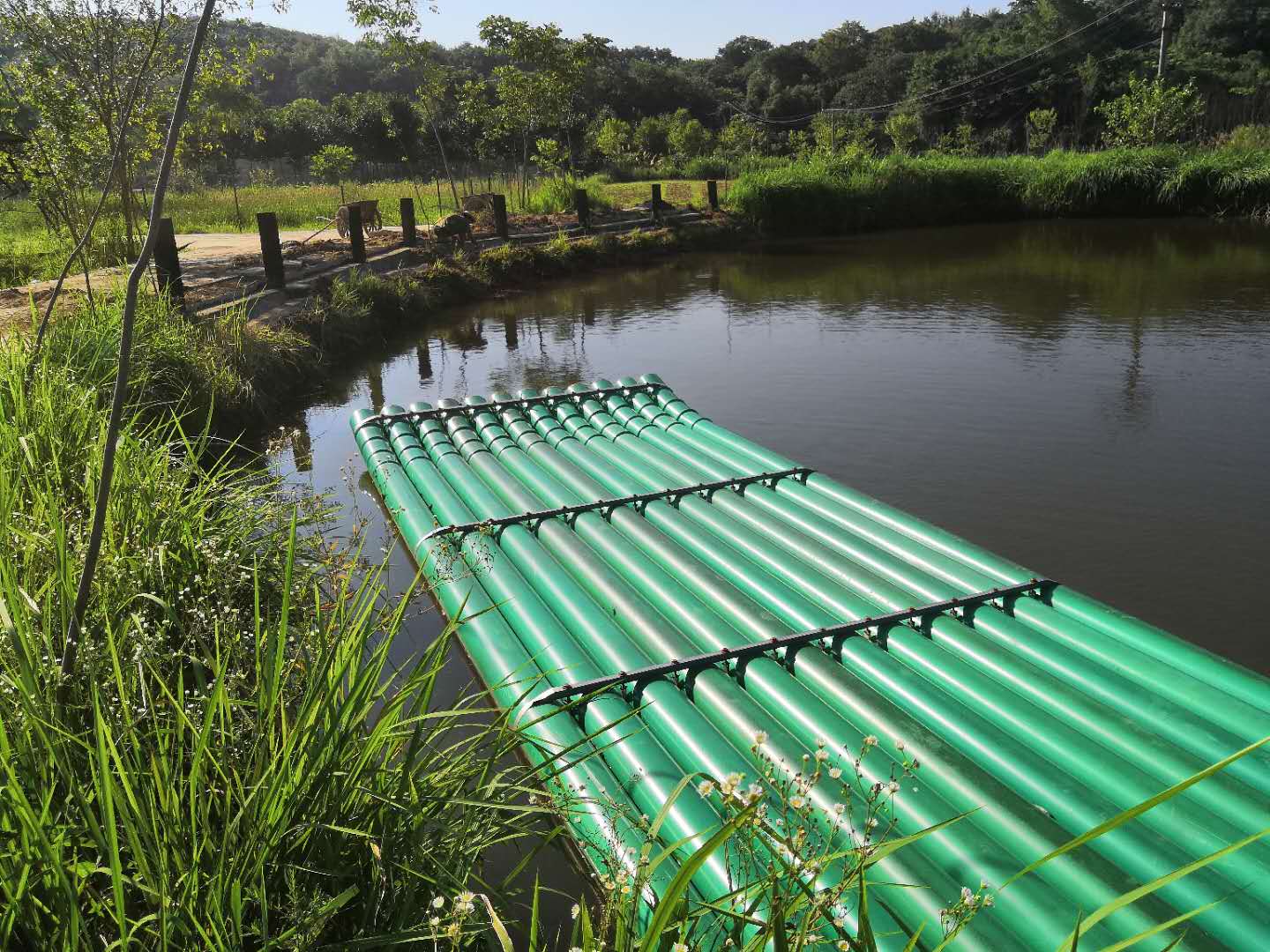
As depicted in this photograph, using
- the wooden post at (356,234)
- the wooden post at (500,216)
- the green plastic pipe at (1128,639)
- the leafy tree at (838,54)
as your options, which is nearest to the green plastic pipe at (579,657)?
the green plastic pipe at (1128,639)

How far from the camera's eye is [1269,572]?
5.26 m

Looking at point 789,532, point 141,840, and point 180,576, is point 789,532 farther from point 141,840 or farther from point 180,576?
point 141,840

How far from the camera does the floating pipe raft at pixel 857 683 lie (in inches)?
106

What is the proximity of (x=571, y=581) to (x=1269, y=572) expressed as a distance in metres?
3.84

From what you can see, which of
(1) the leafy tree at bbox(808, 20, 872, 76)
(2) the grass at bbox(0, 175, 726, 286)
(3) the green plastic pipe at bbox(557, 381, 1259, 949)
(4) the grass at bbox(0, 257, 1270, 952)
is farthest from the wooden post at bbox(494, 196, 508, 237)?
(1) the leafy tree at bbox(808, 20, 872, 76)

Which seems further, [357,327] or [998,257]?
[998,257]

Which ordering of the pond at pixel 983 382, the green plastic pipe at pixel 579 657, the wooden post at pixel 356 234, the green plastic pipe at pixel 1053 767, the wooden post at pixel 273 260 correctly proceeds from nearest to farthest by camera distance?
the green plastic pipe at pixel 1053 767 < the green plastic pipe at pixel 579 657 < the pond at pixel 983 382 < the wooden post at pixel 273 260 < the wooden post at pixel 356 234

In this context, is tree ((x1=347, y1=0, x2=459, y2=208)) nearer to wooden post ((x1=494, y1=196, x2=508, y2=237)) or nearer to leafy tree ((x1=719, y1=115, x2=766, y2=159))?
wooden post ((x1=494, y1=196, x2=508, y2=237))

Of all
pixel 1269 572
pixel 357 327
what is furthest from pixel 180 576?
pixel 357 327

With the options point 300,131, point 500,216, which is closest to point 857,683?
point 500,216

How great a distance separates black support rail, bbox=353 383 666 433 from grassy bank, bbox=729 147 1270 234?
12799mm

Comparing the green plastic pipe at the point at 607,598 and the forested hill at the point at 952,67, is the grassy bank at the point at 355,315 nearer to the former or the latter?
the green plastic pipe at the point at 607,598

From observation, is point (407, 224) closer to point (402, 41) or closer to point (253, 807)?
point (402, 41)

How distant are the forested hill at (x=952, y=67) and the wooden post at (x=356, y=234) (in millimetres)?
19480
